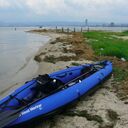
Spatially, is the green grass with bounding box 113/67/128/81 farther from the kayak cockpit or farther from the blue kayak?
the kayak cockpit

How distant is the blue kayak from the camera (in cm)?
780

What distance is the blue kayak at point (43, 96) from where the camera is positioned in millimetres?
7801

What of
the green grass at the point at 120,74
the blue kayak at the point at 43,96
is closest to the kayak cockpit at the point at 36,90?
the blue kayak at the point at 43,96

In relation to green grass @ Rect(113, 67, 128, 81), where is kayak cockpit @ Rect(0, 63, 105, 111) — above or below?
above

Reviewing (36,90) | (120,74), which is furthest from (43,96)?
(120,74)

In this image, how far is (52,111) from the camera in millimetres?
8500

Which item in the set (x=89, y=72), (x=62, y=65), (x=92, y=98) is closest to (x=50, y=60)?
(x=62, y=65)

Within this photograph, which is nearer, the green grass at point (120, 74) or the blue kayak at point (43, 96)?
the blue kayak at point (43, 96)

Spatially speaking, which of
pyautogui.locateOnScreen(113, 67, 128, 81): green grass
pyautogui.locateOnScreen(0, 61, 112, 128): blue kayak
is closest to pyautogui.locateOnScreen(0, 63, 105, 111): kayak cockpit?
pyautogui.locateOnScreen(0, 61, 112, 128): blue kayak

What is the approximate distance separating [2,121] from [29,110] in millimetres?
688

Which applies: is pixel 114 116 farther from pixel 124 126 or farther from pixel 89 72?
pixel 89 72

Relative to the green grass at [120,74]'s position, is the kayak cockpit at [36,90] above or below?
above

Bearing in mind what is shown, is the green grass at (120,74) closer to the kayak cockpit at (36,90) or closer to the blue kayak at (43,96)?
the blue kayak at (43,96)

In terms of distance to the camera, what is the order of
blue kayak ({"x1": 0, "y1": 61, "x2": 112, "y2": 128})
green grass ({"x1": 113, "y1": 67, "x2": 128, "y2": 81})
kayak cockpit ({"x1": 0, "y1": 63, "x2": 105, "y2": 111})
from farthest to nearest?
green grass ({"x1": 113, "y1": 67, "x2": 128, "y2": 81})
kayak cockpit ({"x1": 0, "y1": 63, "x2": 105, "y2": 111})
blue kayak ({"x1": 0, "y1": 61, "x2": 112, "y2": 128})
